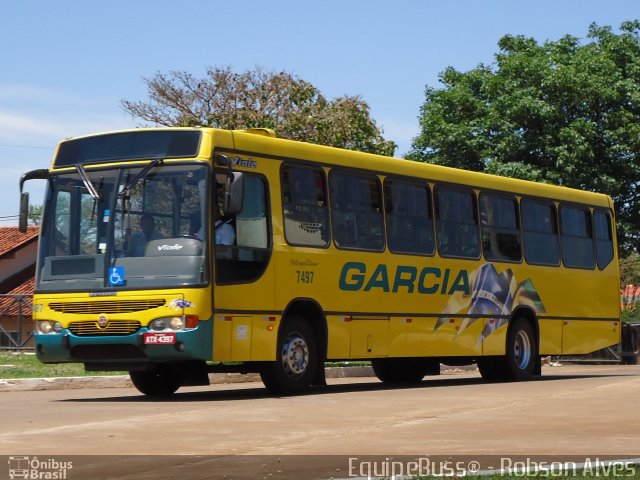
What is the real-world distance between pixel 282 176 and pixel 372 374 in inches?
366

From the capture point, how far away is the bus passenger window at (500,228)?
73.6 feet

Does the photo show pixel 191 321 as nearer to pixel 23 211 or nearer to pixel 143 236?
pixel 143 236

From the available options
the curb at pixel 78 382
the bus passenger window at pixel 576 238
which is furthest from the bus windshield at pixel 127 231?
the bus passenger window at pixel 576 238

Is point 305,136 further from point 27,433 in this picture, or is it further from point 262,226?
point 27,433

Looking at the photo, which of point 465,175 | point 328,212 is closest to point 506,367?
point 465,175

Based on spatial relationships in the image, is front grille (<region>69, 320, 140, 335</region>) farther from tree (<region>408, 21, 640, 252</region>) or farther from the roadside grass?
tree (<region>408, 21, 640, 252</region>)

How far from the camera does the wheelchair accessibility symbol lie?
16656 millimetres

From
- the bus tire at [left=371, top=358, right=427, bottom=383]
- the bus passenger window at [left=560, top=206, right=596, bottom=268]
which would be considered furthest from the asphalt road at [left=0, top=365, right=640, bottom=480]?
the bus passenger window at [left=560, top=206, right=596, bottom=268]

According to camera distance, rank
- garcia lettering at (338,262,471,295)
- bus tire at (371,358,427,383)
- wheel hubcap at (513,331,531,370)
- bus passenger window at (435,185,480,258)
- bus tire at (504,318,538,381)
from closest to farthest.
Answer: garcia lettering at (338,262,471,295), bus passenger window at (435,185,480,258), bus tire at (371,358,427,383), bus tire at (504,318,538,381), wheel hubcap at (513,331,531,370)

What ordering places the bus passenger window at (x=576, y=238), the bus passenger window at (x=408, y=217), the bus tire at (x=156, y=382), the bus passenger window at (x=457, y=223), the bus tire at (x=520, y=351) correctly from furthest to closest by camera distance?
the bus passenger window at (x=576, y=238) → the bus tire at (x=520, y=351) → the bus passenger window at (x=457, y=223) → the bus passenger window at (x=408, y=217) → the bus tire at (x=156, y=382)

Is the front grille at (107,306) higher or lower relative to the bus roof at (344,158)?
lower

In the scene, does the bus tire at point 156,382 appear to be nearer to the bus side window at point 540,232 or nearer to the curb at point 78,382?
the curb at point 78,382

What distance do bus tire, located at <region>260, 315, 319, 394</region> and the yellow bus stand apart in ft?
0.08

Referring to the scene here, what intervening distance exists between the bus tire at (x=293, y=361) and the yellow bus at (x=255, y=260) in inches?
0.9
